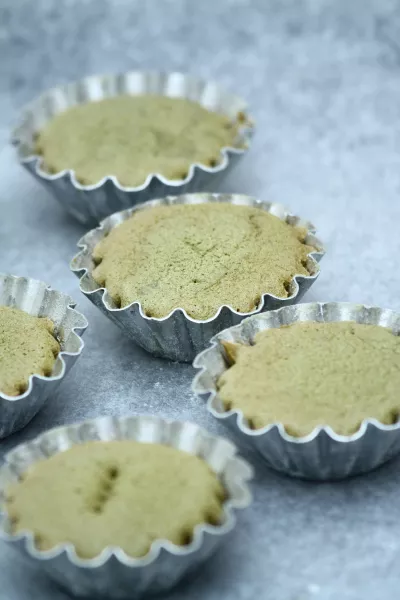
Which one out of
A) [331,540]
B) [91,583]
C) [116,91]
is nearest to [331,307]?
[331,540]

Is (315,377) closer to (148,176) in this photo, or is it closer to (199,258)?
(199,258)

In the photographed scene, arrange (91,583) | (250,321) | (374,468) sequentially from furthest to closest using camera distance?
(250,321) → (374,468) → (91,583)

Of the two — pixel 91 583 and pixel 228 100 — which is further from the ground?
pixel 228 100

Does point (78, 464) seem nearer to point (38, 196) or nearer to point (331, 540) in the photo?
point (331, 540)

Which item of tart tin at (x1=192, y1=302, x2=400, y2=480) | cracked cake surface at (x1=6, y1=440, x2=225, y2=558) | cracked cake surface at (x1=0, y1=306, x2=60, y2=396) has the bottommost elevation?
cracked cake surface at (x1=0, y1=306, x2=60, y2=396)

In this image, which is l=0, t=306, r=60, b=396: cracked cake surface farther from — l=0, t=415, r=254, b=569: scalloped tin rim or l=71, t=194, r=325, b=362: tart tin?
l=0, t=415, r=254, b=569: scalloped tin rim

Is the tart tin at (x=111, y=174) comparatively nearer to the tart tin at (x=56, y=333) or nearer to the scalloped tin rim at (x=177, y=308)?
the scalloped tin rim at (x=177, y=308)

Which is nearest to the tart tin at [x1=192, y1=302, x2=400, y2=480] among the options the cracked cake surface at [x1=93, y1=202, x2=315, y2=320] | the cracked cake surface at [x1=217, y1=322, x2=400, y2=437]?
the cracked cake surface at [x1=217, y1=322, x2=400, y2=437]

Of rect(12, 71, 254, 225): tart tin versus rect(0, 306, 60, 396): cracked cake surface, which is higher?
rect(12, 71, 254, 225): tart tin
